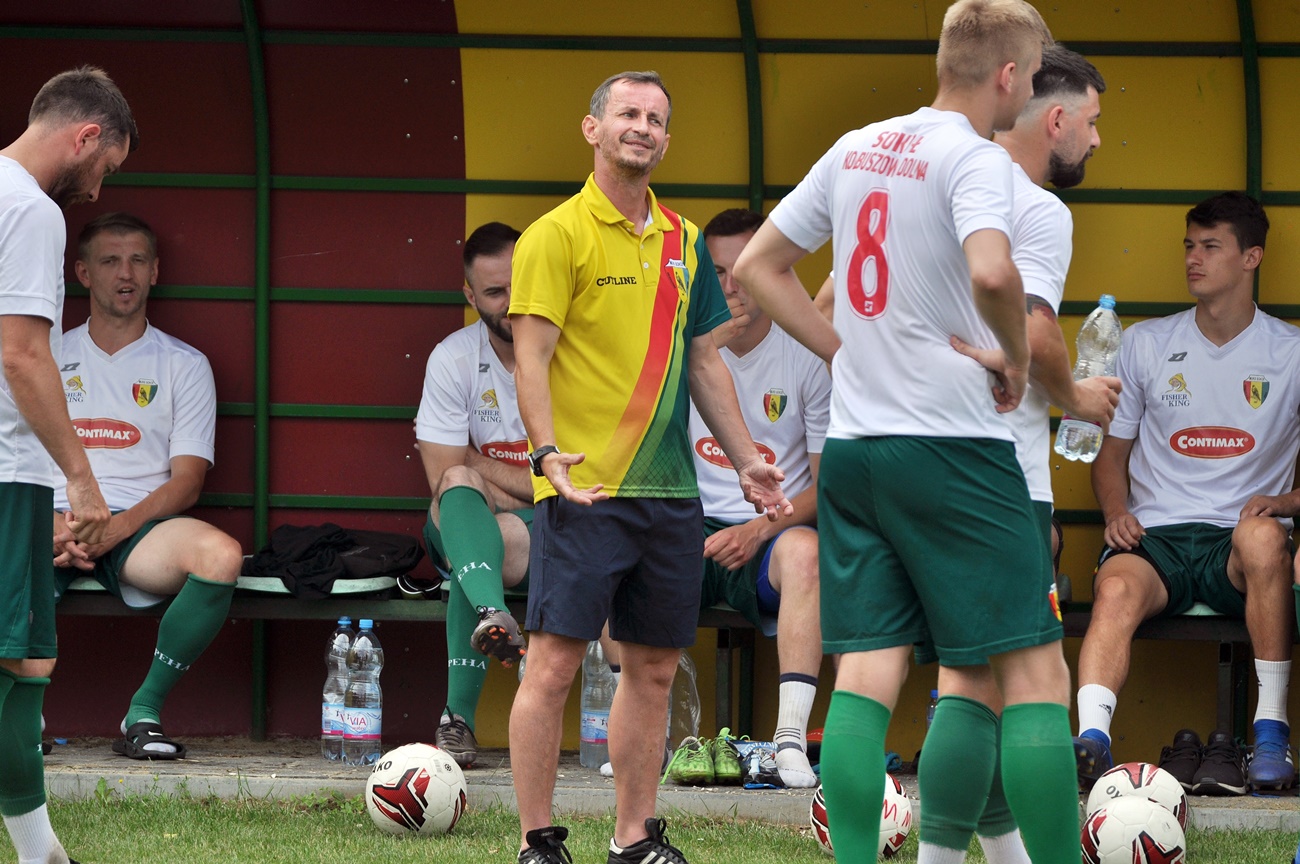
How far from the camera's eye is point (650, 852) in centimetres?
394

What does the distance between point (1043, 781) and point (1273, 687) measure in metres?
2.58

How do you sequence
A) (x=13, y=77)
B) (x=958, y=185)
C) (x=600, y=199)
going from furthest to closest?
(x=13, y=77) → (x=600, y=199) → (x=958, y=185)

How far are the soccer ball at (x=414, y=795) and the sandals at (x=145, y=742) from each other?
1.26 metres

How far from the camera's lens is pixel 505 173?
638 cm

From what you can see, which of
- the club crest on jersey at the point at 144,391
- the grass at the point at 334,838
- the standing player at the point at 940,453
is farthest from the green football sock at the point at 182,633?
the standing player at the point at 940,453

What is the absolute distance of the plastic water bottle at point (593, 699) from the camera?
5.61 metres

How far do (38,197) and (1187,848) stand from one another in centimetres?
348

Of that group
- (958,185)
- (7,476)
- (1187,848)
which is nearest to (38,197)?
(7,476)

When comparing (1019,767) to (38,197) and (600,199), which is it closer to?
(600,199)

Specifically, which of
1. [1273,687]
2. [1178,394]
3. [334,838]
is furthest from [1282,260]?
[334,838]

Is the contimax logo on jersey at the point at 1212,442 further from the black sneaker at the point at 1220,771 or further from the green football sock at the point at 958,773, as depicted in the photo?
the green football sock at the point at 958,773

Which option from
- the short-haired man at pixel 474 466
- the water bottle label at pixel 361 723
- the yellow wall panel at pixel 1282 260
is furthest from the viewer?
the yellow wall panel at pixel 1282 260

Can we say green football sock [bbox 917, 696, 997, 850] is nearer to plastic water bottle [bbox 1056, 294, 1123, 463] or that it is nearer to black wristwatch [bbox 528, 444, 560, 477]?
black wristwatch [bbox 528, 444, 560, 477]

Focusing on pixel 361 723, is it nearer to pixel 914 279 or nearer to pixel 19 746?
pixel 19 746
